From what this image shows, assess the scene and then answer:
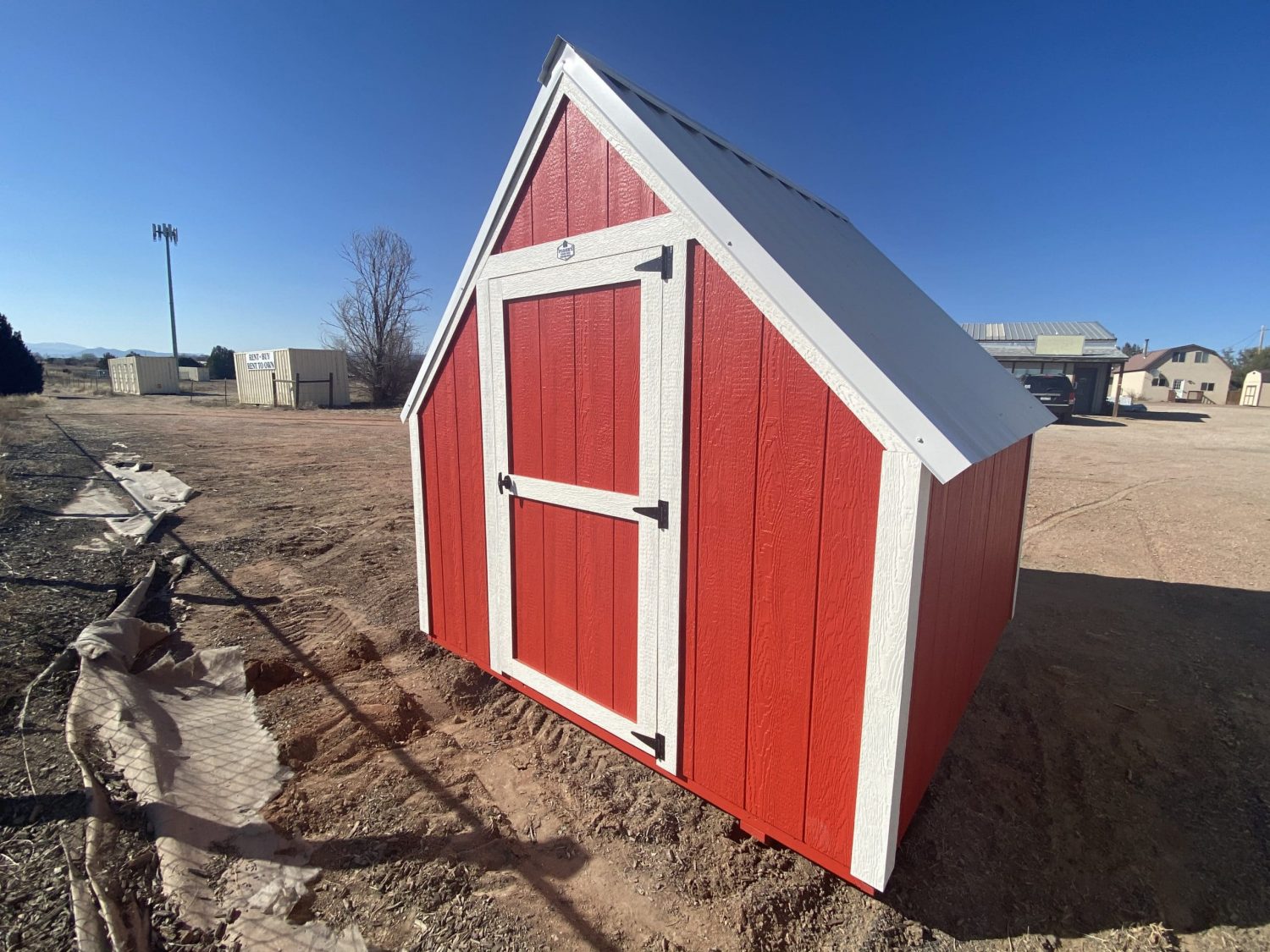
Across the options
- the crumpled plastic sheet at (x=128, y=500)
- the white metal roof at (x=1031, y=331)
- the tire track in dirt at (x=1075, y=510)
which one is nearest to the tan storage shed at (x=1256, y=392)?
the white metal roof at (x=1031, y=331)

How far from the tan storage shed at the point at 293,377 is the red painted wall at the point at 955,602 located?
99.6 feet

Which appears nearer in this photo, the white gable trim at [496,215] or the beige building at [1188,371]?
the white gable trim at [496,215]

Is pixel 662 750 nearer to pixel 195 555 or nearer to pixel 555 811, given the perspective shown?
pixel 555 811

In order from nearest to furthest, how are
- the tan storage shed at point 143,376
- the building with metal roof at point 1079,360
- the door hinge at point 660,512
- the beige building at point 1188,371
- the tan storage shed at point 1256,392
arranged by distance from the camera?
1. the door hinge at point 660,512
2. the building with metal roof at point 1079,360
3. the tan storage shed at point 143,376
4. the tan storage shed at point 1256,392
5. the beige building at point 1188,371

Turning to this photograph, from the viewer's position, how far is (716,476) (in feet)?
7.88

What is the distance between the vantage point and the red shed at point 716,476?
2.04 metres

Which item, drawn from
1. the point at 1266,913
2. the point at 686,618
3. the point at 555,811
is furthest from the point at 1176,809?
the point at 555,811

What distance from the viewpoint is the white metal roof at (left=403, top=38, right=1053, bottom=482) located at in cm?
191

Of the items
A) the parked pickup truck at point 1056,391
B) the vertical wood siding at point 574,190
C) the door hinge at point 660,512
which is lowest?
the door hinge at point 660,512

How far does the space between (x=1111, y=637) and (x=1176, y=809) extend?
2.37 meters

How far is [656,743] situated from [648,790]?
0.94 ft

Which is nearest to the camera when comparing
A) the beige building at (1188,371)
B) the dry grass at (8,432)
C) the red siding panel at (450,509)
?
the red siding panel at (450,509)

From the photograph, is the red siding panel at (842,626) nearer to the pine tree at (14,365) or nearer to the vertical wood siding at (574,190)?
the vertical wood siding at (574,190)

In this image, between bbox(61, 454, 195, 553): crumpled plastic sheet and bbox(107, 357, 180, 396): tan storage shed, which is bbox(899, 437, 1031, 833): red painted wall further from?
bbox(107, 357, 180, 396): tan storage shed
